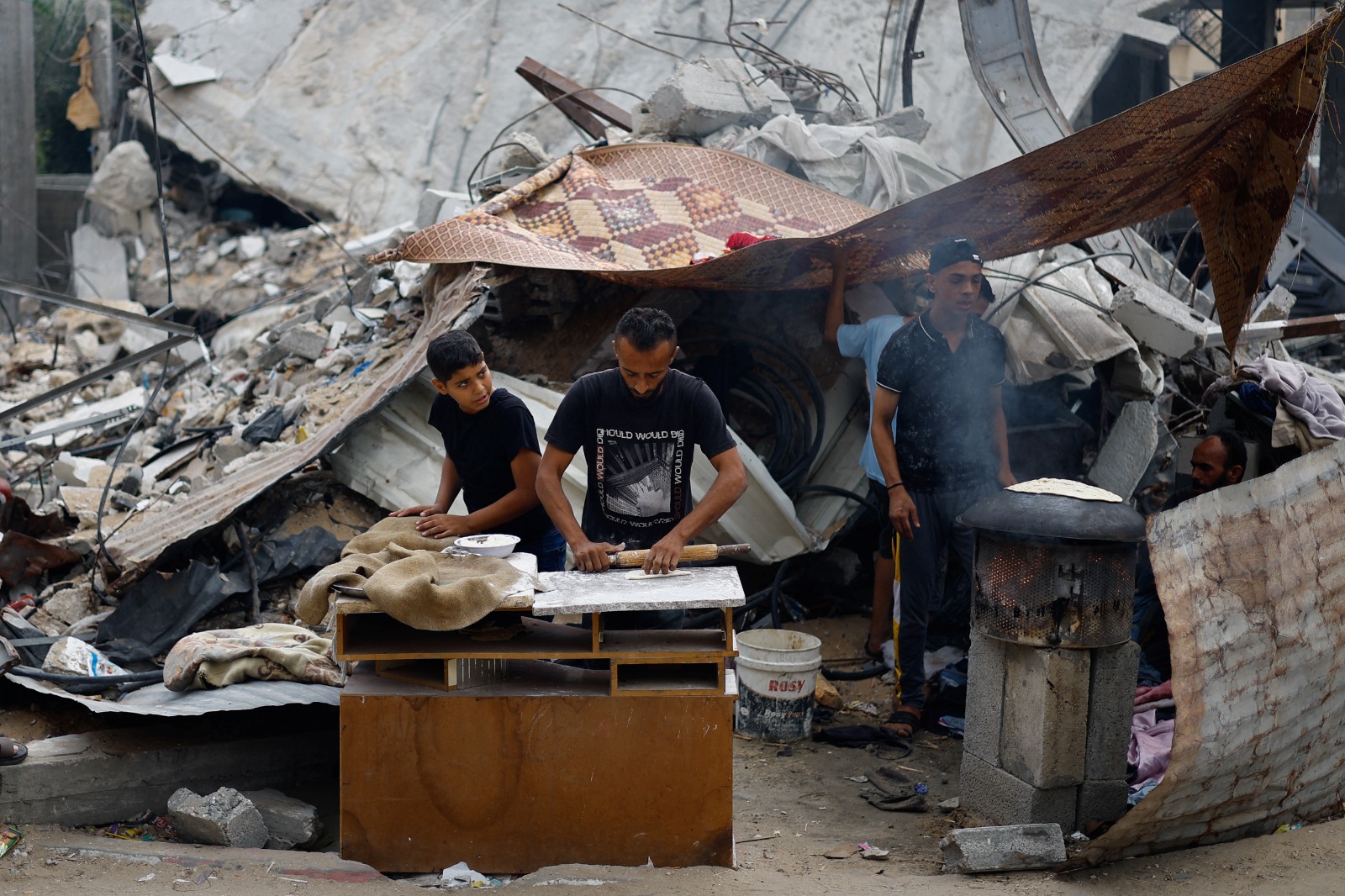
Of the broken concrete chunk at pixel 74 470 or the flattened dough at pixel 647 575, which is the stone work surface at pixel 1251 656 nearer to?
the flattened dough at pixel 647 575

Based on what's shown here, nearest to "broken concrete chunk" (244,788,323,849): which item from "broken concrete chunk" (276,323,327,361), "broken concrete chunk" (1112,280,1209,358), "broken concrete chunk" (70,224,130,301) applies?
"broken concrete chunk" (1112,280,1209,358)

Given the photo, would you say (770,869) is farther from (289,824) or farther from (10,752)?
(10,752)

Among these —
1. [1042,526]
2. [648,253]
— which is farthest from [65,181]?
[1042,526]

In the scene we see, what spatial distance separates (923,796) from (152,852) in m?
2.63

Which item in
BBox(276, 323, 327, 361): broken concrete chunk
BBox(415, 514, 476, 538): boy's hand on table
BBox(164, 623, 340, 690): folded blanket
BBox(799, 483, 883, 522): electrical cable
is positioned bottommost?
BBox(164, 623, 340, 690): folded blanket

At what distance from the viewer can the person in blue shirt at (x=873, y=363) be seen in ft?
17.0

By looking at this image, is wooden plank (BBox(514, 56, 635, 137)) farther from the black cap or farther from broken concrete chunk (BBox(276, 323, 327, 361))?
the black cap

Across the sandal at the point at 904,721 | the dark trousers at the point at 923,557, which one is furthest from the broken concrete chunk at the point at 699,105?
the sandal at the point at 904,721

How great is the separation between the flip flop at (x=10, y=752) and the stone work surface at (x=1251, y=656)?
3347 mm

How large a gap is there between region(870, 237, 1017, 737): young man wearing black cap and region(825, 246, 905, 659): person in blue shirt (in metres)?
0.54

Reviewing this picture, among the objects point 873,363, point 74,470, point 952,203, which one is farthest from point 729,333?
point 74,470

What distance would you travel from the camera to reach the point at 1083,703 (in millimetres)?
3572

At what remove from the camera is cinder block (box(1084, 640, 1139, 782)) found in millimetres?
3588

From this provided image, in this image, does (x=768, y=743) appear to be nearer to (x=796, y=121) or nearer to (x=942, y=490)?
(x=942, y=490)
